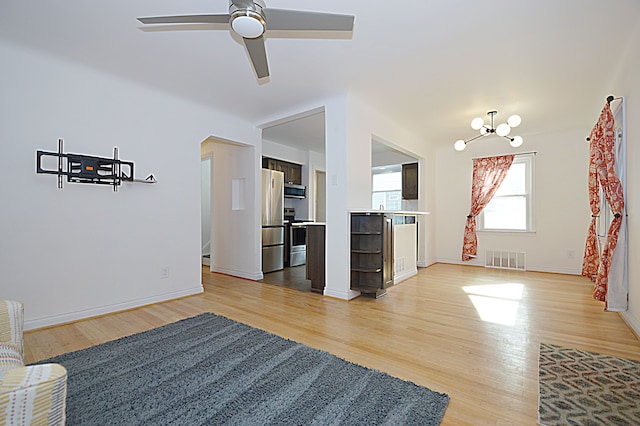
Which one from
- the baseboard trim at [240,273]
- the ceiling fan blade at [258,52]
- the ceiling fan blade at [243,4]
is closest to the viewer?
the ceiling fan blade at [243,4]

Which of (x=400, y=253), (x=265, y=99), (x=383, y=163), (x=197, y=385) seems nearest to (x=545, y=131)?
(x=383, y=163)

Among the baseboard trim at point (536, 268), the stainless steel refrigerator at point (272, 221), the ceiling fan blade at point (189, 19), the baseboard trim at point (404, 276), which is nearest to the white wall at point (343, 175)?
the baseboard trim at point (404, 276)

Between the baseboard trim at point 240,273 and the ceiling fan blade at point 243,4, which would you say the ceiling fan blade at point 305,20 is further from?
the baseboard trim at point 240,273

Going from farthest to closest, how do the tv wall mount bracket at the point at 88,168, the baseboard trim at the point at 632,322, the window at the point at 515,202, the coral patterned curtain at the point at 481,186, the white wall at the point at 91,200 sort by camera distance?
the coral patterned curtain at the point at 481,186 → the window at the point at 515,202 → the tv wall mount bracket at the point at 88,168 → the white wall at the point at 91,200 → the baseboard trim at the point at 632,322

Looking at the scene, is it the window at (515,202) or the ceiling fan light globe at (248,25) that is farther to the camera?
the window at (515,202)

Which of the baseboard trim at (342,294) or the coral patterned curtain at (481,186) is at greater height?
the coral patterned curtain at (481,186)

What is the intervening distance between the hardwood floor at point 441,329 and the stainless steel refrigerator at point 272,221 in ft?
3.20

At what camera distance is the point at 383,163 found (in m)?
6.78

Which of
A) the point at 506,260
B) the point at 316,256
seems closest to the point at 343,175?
the point at 316,256

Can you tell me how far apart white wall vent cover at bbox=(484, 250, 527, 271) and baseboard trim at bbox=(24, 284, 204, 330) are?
5.48 meters

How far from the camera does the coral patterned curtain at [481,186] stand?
5.58m

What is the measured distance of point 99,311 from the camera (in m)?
2.97

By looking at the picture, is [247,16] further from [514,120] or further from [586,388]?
Result: [514,120]

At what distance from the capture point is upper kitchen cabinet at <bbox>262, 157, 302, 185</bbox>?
18.9ft
